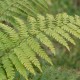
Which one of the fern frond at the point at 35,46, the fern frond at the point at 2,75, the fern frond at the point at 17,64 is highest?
the fern frond at the point at 35,46

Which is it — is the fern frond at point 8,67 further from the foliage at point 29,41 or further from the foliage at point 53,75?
the foliage at point 53,75

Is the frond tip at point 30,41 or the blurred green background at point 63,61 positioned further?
the blurred green background at point 63,61

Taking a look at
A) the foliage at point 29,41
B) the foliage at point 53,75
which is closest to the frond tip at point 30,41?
the foliage at point 29,41

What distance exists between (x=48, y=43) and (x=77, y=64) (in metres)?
A: 2.15

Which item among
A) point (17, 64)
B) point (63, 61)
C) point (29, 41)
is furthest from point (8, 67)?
point (63, 61)

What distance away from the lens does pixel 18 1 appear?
2742mm

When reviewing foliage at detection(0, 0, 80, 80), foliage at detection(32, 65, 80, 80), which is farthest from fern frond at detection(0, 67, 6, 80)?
foliage at detection(32, 65, 80, 80)

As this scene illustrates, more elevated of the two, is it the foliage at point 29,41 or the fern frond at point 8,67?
the foliage at point 29,41

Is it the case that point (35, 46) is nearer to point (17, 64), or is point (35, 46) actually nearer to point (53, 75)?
point (17, 64)

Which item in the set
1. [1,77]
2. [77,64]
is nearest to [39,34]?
[1,77]

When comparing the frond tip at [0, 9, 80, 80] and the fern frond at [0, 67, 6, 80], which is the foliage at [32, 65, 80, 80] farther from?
the fern frond at [0, 67, 6, 80]

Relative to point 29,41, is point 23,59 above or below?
below

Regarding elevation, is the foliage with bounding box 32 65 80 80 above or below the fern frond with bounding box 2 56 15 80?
below

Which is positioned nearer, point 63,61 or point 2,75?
point 2,75
